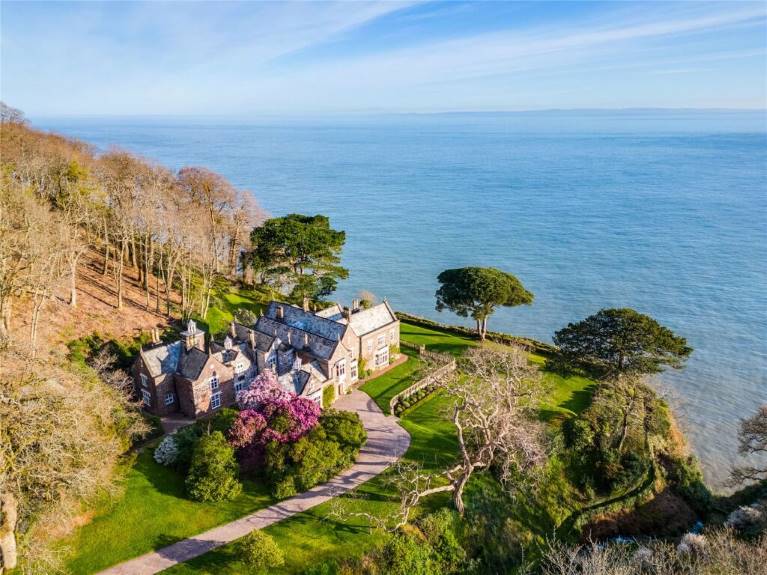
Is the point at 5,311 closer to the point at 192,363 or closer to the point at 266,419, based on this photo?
the point at 192,363

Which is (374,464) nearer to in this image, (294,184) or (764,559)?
(764,559)

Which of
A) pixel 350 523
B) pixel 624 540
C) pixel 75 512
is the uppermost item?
pixel 75 512

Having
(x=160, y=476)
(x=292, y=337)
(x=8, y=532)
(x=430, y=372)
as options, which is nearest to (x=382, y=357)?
(x=430, y=372)

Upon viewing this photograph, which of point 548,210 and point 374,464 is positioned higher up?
point 548,210

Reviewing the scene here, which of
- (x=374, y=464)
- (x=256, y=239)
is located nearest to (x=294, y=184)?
(x=256, y=239)

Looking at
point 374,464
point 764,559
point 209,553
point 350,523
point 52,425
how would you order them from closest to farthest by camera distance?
point 52,425 → point 764,559 → point 209,553 → point 350,523 → point 374,464

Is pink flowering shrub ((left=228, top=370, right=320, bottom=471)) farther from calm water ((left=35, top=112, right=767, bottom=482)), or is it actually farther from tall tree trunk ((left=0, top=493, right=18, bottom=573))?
calm water ((left=35, top=112, right=767, bottom=482))

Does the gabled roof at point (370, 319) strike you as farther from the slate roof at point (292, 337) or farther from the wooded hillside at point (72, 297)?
the wooded hillside at point (72, 297)
